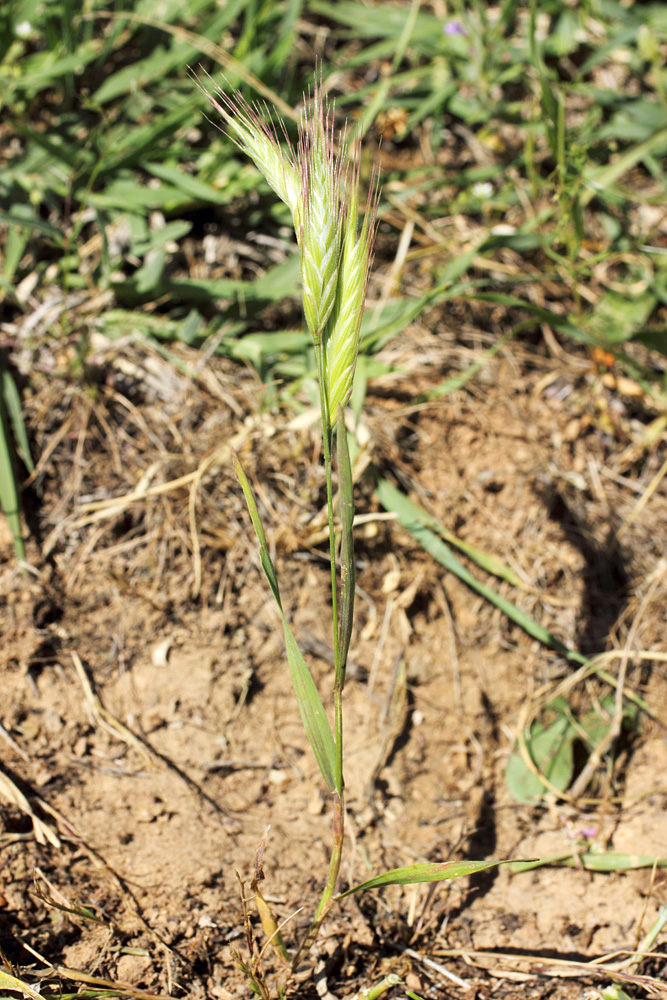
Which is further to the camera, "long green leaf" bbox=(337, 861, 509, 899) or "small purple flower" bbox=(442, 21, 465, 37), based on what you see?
"small purple flower" bbox=(442, 21, 465, 37)

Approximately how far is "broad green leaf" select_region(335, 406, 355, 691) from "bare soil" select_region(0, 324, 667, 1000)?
0.70 metres

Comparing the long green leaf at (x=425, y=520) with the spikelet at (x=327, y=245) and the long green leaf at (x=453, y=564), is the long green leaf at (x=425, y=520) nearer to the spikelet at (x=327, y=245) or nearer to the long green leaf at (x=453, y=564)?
the long green leaf at (x=453, y=564)

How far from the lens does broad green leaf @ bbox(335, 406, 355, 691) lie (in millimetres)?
1064

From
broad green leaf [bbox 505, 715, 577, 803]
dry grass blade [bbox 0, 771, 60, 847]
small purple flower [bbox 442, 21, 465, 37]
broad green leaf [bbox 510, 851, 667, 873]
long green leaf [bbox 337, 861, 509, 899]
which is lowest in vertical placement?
broad green leaf [bbox 510, 851, 667, 873]

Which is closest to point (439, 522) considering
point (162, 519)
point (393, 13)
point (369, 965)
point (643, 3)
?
point (162, 519)

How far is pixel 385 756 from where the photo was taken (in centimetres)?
177

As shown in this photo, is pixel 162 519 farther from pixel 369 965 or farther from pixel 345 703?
pixel 369 965

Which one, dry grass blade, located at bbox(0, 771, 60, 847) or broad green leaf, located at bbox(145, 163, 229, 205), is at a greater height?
broad green leaf, located at bbox(145, 163, 229, 205)

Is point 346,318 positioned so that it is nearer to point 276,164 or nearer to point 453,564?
point 276,164

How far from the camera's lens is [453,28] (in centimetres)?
248

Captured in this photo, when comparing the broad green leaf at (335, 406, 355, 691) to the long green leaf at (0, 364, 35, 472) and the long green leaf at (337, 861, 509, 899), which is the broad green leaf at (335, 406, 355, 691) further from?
the long green leaf at (0, 364, 35, 472)

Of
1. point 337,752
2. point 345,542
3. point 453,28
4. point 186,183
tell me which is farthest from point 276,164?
point 453,28

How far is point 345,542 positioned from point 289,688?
0.84m

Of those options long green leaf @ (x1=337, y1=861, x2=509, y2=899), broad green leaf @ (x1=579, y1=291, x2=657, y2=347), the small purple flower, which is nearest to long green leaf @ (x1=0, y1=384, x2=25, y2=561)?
long green leaf @ (x1=337, y1=861, x2=509, y2=899)
